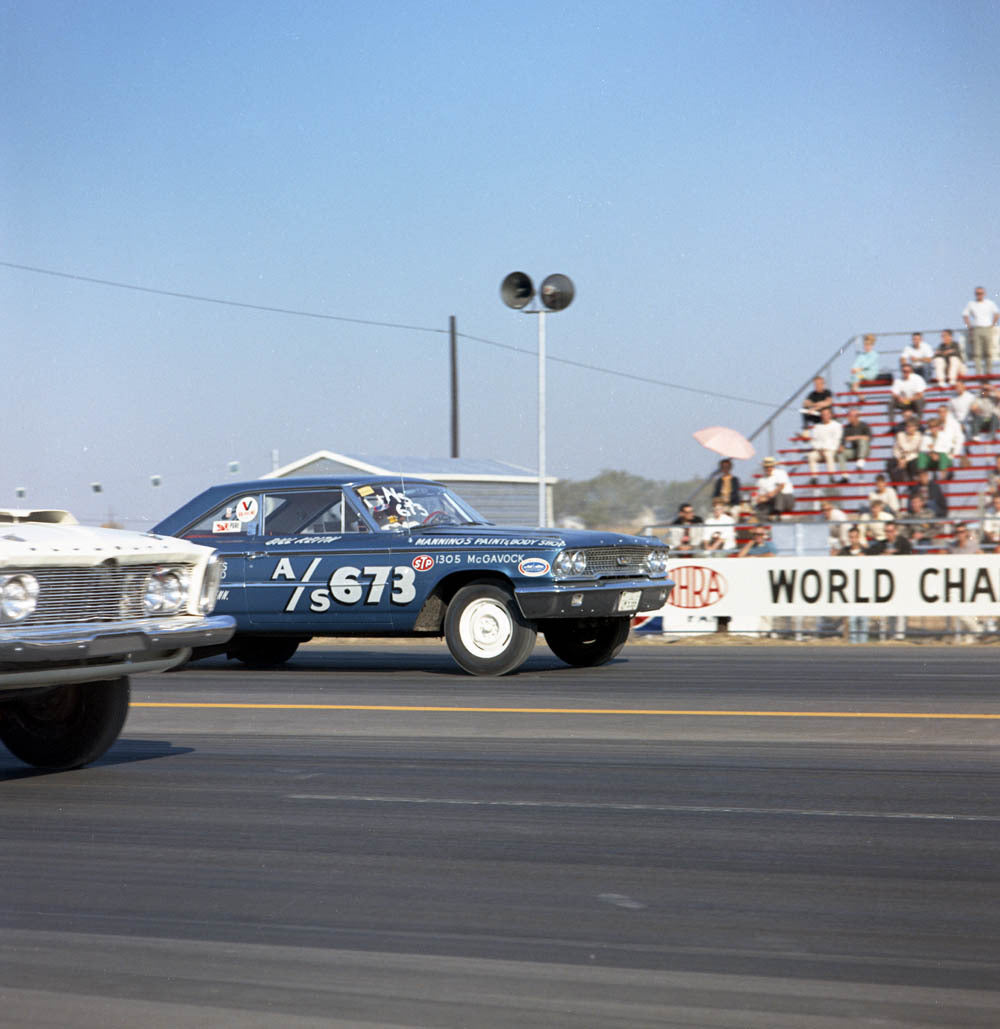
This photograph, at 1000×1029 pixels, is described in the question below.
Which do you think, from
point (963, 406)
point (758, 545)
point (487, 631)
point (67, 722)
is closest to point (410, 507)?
point (487, 631)

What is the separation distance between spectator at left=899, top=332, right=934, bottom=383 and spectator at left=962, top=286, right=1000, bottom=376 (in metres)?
0.71

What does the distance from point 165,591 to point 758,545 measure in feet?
40.6

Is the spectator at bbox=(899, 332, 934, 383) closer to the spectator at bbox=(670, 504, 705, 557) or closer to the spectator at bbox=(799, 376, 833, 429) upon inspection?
the spectator at bbox=(799, 376, 833, 429)

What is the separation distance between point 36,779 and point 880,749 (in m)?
4.31

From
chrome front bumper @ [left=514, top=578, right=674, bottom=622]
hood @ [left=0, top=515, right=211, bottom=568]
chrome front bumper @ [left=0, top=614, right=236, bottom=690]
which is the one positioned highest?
hood @ [left=0, top=515, right=211, bottom=568]

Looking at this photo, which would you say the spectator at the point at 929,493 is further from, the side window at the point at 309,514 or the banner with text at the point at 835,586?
the side window at the point at 309,514

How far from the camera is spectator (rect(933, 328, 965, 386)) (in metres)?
24.0

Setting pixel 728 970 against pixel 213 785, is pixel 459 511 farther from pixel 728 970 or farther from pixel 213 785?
pixel 728 970

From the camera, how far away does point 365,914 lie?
15.1 feet

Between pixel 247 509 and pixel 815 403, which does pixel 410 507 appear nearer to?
pixel 247 509

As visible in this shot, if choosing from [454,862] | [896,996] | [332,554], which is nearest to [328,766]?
[454,862]

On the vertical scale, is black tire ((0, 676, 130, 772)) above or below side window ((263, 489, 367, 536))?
below

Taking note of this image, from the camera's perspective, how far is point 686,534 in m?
19.0

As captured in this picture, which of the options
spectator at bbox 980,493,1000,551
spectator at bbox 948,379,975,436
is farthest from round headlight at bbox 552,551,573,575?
spectator at bbox 948,379,975,436
